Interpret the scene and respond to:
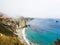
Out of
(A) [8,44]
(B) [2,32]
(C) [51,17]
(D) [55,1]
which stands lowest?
(A) [8,44]

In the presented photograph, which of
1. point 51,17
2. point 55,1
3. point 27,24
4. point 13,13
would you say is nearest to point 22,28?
point 27,24

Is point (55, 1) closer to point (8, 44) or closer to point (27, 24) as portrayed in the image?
point (27, 24)

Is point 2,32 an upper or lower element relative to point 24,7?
lower

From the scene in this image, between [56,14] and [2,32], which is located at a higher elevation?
[56,14]

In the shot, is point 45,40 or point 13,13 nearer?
point 45,40

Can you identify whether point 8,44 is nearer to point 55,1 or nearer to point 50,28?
point 50,28

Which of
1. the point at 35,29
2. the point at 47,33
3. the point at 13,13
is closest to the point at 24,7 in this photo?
the point at 13,13
